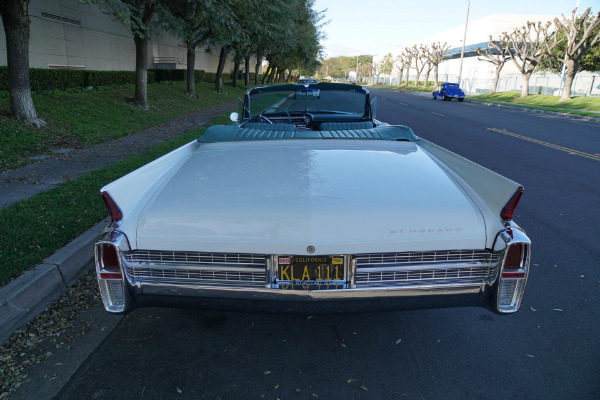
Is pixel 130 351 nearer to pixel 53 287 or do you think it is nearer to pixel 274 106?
pixel 53 287

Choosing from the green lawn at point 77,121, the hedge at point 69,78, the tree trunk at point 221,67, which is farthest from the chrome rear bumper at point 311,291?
the tree trunk at point 221,67

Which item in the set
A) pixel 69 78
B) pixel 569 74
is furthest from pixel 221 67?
pixel 569 74

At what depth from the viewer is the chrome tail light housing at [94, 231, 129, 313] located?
2.24 meters

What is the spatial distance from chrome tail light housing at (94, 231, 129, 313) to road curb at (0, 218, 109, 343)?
39.4 inches

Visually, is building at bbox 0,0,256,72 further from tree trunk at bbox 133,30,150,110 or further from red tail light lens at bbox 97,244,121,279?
red tail light lens at bbox 97,244,121,279

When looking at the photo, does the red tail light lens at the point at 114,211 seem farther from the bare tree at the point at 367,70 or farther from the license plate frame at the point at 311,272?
the bare tree at the point at 367,70

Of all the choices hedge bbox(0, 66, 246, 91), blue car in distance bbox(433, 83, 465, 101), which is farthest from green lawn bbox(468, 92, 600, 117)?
hedge bbox(0, 66, 246, 91)

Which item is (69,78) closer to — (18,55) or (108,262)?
(18,55)

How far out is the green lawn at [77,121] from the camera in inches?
323

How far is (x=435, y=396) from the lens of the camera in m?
2.30

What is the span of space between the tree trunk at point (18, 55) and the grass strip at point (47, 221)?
4.74m

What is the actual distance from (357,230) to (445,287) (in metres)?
0.60

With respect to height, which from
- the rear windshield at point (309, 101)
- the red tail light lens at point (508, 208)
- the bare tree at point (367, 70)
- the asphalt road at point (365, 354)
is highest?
the bare tree at point (367, 70)

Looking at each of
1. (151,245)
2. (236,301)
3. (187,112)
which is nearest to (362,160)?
(236,301)
